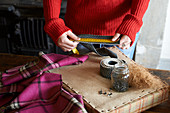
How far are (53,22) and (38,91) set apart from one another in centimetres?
37

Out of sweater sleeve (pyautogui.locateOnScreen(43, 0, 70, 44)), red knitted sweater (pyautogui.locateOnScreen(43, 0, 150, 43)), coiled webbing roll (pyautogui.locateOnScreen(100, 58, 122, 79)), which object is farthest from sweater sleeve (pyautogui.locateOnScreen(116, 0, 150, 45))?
sweater sleeve (pyautogui.locateOnScreen(43, 0, 70, 44))

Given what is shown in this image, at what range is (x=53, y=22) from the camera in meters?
0.94

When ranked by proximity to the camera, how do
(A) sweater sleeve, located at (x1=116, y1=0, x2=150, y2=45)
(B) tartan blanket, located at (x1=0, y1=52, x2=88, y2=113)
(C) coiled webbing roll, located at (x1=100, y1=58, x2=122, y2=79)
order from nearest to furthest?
(B) tartan blanket, located at (x1=0, y1=52, x2=88, y2=113)
(C) coiled webbing roll, located at (x1=100, y1=58, x2=122, y2=79)
(A) sweater sleeve, located at (x1=116, y1=0, x2=150, y2=45)

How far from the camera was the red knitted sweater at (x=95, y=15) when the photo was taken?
35.7 inches

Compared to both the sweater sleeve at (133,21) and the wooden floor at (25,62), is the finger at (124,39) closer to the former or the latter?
the sweater sleeve at (133,21)

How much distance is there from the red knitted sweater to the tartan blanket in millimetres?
160

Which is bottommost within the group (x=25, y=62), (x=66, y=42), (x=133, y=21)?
(x=25, y=62)

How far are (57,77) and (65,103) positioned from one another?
13 cm

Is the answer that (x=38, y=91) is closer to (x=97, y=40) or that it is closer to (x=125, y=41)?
(x=97, y=40)

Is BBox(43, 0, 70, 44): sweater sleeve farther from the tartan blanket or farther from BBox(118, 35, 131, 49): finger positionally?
BBox(118, 35, 131, 49): finger

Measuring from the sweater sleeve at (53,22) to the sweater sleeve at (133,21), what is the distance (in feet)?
0.83

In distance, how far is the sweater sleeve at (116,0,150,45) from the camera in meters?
0.87

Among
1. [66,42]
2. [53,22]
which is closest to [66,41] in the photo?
[66,42]

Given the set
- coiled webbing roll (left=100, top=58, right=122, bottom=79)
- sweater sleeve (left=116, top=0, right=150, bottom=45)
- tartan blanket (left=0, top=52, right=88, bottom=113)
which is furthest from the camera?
sweater sleeve (left=116, top=0, right=150, bottom=45)
